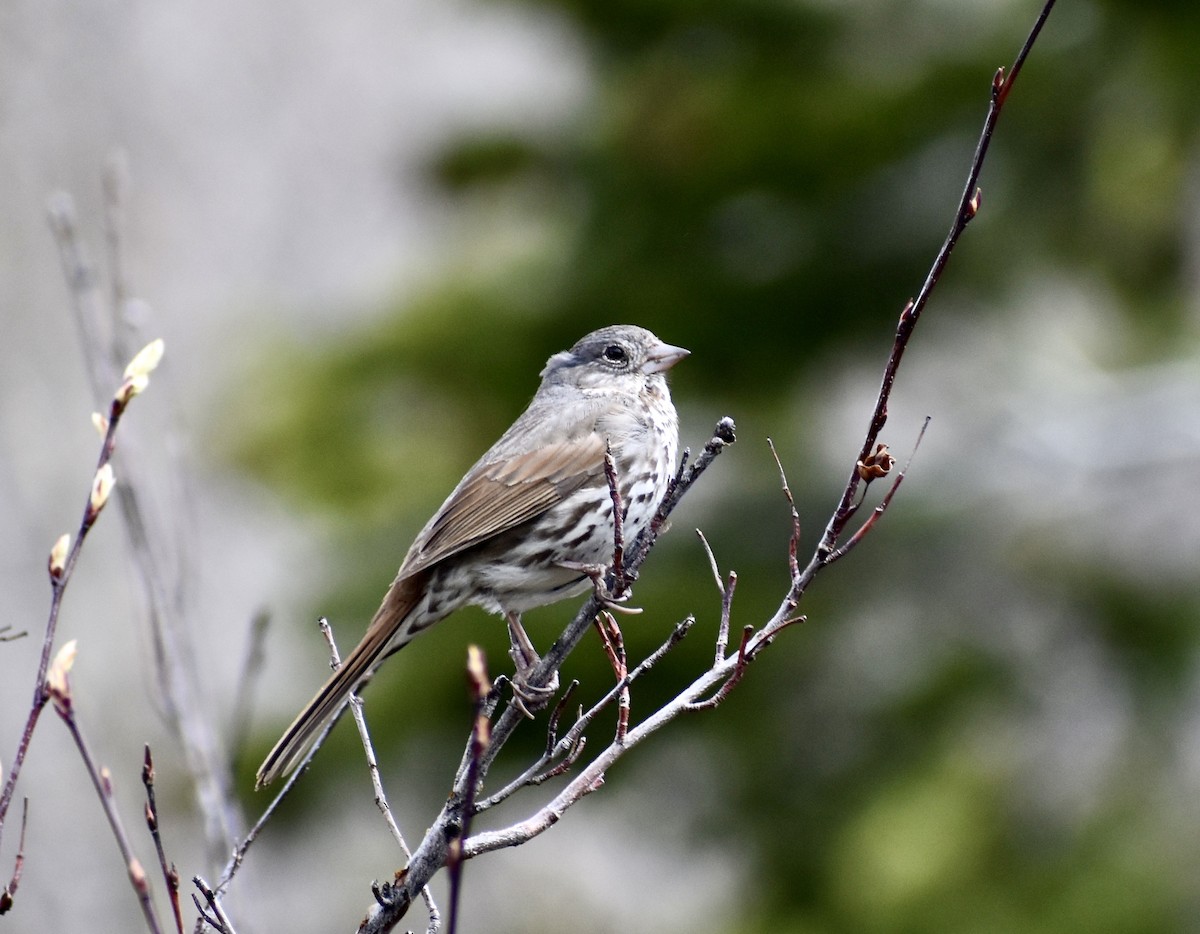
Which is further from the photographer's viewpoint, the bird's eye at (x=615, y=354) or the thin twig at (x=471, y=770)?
the bird's eye at (x=615, y=354)

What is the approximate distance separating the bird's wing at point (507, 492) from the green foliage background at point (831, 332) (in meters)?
2.59

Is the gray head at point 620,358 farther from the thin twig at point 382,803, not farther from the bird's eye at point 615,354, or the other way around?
the thin twig at point 382,803

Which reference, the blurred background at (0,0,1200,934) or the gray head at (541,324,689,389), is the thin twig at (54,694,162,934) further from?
the blurred background at (0,0,1200,934)

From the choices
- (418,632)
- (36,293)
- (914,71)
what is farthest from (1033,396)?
(36,293)

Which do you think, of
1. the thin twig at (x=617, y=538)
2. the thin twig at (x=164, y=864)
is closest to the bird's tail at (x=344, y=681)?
the thin twig at (x=617, y=538)

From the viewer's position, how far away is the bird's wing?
4.48 metres

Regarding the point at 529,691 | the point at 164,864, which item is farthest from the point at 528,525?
the point at 164,864

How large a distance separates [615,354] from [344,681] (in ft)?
4.94

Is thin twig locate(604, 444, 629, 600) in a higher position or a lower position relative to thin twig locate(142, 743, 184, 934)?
higher

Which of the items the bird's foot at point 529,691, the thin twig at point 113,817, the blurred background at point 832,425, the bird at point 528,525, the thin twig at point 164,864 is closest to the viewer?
A: the thin twig at point 113,817

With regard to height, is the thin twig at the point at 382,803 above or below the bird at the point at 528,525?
below

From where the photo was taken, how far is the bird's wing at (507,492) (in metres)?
4.48

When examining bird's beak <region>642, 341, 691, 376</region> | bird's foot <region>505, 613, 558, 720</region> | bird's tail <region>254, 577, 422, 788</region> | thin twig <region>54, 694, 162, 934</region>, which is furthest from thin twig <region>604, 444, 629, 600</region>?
bird's beak <region>642, 341, 691, 376</region>

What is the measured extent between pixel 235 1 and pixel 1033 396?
51.6 ft
